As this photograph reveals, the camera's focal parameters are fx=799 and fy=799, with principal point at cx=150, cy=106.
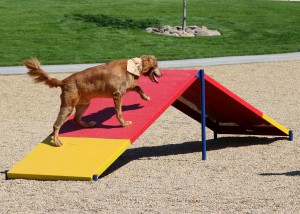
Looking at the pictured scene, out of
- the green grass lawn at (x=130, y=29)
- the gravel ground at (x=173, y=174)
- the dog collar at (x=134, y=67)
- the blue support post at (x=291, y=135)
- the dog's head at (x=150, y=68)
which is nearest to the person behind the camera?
the gravel ground at (x=173, y=174)

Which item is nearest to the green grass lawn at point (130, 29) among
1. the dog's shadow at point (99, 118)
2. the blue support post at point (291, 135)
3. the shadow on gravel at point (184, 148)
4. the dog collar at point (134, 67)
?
the shadow on gravel at point (184, 148)

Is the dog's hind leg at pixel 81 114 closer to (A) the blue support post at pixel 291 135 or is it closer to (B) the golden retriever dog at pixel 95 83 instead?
(B) the golden retriever dog at pixel 95 83

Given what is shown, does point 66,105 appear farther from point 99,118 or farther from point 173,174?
point 173,174

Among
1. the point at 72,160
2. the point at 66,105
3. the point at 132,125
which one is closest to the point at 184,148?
the point at 132,125

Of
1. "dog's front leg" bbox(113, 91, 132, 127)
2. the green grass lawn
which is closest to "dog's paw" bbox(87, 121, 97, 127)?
"dog's front leg" bbox(113, 91, 132, 127)

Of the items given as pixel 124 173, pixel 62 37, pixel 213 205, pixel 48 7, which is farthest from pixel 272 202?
pixel 48 7

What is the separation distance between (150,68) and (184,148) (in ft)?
5.50

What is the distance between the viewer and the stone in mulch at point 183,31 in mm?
23781

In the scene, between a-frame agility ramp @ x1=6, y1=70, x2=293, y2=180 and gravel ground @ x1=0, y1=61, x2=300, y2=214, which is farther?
a-frame agility ramp @ x1=6, y1=70, x2=293, y2=180

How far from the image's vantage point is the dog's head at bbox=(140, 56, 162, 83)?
978cm

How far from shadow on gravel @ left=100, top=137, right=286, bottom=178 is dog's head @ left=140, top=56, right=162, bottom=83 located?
116 centimetres

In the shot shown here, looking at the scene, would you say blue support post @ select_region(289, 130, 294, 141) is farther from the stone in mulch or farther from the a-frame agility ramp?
the stone in mulch

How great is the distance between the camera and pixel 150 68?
9852mm

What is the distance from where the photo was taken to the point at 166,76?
10281 millimetres
